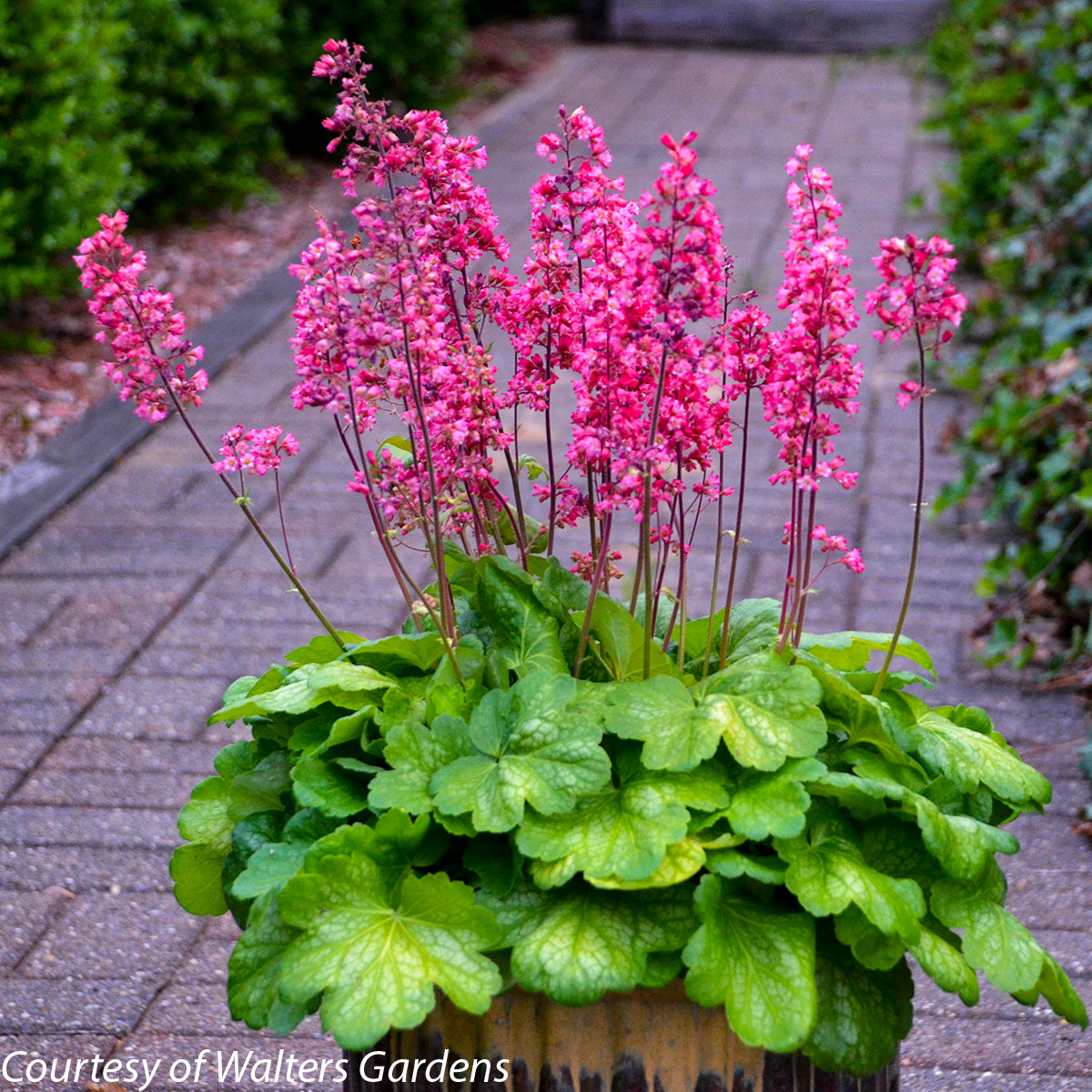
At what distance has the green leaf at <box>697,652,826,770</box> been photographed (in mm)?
1438

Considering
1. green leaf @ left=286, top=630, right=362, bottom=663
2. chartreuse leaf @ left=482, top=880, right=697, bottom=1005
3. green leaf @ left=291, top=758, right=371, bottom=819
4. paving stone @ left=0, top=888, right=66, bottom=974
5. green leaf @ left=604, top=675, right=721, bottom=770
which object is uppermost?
green leaf @ left=604, top=675, right=721, bottom=770

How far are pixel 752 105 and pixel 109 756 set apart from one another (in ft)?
23.9

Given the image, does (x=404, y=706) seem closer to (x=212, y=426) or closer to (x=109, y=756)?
(x=109, y=756)

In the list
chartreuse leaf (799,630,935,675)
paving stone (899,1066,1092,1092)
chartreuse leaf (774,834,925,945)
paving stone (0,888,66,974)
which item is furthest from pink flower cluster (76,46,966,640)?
paving stone (0,888,66,974)

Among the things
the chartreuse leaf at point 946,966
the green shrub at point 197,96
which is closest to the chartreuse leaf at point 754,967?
the chartreuse leaf at point 946,966

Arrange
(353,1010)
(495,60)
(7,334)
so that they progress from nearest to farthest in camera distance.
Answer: (353,1010) < (7,334) < (495,60)

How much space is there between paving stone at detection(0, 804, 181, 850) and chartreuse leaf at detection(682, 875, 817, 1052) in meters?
1.51

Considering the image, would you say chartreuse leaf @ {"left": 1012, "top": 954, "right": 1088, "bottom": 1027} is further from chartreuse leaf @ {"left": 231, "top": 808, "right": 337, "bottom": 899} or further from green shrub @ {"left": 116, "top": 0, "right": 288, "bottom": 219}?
green shrub @ {"left": 116, "top": 0, "right": 288, "bottom": 219}

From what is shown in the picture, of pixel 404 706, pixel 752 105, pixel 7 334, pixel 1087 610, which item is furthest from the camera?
pixel 752 105

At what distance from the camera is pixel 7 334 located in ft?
17.0

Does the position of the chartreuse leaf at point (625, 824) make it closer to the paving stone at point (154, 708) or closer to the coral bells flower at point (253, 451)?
the coral bells flower at point (253, 451)

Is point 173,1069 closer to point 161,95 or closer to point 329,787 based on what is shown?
point 329,787

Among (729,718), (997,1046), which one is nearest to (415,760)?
(729,718)

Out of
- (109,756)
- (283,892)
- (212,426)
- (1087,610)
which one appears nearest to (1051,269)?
(1087,610)
